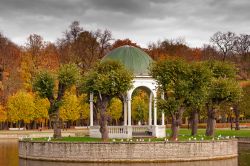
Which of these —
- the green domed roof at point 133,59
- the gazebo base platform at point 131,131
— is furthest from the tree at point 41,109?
the green domed roof at point 133,59

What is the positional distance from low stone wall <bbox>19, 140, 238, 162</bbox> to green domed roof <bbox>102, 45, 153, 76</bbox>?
12700 mm

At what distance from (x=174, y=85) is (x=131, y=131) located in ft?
25.8

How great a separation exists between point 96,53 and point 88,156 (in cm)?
5256

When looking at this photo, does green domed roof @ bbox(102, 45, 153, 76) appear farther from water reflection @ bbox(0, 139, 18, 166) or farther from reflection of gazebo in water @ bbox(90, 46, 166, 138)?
water reflection @ bbox(0, 139, 18, 166)

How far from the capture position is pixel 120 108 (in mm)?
93688

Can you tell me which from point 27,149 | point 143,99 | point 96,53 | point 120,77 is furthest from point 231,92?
point 96,53

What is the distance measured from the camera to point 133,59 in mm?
59688

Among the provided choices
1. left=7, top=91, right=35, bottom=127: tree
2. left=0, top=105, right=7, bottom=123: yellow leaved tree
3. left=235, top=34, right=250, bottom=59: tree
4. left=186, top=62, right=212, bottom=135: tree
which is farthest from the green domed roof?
left=235, top=34, right=250, bottom=59: tree

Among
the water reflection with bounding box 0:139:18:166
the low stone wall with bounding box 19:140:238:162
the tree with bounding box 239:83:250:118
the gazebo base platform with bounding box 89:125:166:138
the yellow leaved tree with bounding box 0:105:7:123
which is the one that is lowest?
the water reflection with bounding box 0:139:18:166

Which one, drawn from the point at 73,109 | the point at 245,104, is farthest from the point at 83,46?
the point at 245,104

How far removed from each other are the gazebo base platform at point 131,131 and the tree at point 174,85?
596cm

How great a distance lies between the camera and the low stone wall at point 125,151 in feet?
153

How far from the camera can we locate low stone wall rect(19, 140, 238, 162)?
4659cm

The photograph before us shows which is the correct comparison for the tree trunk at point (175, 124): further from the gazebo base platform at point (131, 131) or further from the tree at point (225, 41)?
the tree at point (225, 41)
